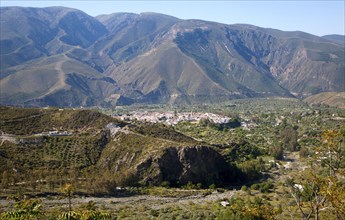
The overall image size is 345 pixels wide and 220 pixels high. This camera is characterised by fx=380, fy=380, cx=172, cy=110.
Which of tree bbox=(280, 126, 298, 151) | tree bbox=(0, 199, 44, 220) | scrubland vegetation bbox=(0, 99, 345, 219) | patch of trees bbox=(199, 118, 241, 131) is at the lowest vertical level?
patch of trees bbox=(199, 118, 241, 131)

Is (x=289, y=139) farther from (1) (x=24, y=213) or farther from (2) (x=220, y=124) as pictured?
(1) (x=24, y=213)

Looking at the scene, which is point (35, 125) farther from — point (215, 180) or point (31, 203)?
point (31, 203)

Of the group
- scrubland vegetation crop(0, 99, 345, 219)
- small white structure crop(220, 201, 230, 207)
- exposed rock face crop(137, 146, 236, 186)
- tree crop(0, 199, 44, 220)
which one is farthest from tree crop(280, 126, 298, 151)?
tree crop(0, 199, 44, 220)

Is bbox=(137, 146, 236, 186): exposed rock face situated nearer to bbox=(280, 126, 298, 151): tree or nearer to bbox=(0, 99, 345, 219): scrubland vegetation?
bbox=(0, 99, 345, 219): scrubland vegetation

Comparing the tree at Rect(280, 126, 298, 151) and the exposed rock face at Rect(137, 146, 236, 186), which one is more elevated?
the exposed rock face at Rect(137, 146, 236, 186)

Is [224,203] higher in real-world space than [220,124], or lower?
higher

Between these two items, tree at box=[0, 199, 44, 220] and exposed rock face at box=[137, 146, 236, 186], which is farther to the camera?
exposed rock face at box=[137, 146, 236, 186]

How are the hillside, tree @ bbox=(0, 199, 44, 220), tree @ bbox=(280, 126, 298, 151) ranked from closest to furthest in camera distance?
tree @ bbox=(0, 199, 44, 220), the hillside, tree @ bbox=(280, 126, 298, 151)

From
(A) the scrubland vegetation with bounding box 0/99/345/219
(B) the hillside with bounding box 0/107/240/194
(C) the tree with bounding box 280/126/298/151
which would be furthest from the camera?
(C) the tree with bounding box 280/126/298/151

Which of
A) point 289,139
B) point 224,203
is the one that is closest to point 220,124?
point 289,139

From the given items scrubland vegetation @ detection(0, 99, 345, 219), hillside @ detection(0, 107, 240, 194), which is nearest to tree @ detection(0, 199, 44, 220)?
scrubland vegetation @ detection(0, 99, 345, 219)
